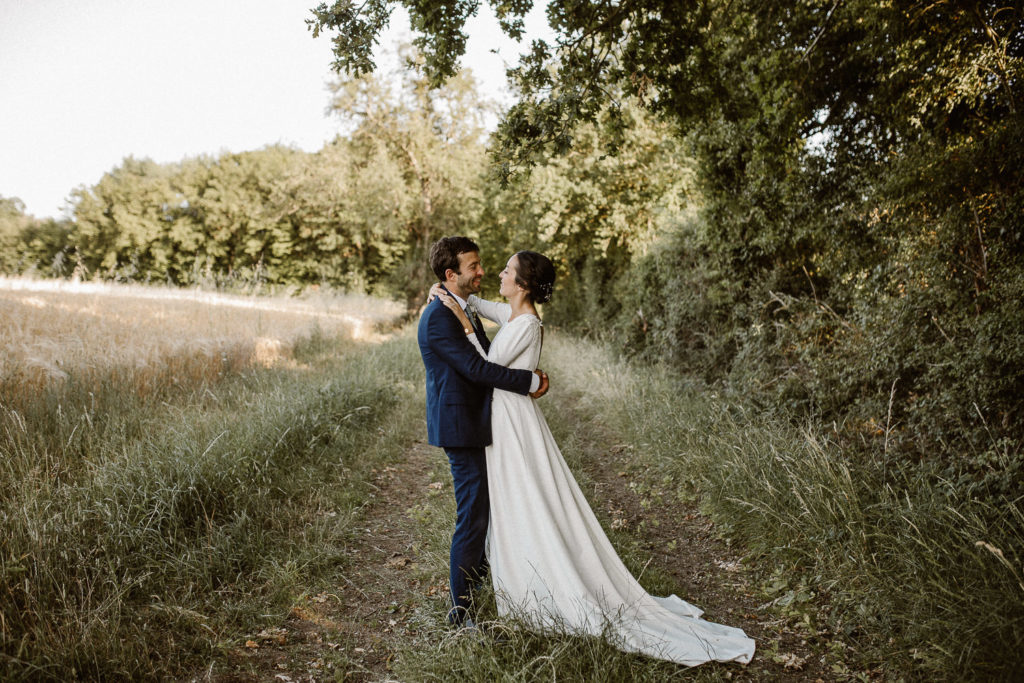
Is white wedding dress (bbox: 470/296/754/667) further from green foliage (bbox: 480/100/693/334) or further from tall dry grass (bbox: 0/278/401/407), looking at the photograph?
green foliage (bbox: 480/100/693/334)

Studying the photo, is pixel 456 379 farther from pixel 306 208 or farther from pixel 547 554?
pixel 306 208

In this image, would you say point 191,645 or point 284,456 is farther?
point 284,456

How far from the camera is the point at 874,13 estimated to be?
482 centimetres

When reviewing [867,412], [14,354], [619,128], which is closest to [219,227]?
[14,354]

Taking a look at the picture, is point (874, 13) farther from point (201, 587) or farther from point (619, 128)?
point (201, 587)

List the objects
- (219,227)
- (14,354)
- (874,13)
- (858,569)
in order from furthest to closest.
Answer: (219,227)
(14,354)
(874,13)
(858,569)

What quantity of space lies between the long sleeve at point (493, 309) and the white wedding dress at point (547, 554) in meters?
0.59

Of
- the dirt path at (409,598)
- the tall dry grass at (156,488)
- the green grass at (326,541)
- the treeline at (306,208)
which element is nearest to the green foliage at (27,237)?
the treeline at (306,208)

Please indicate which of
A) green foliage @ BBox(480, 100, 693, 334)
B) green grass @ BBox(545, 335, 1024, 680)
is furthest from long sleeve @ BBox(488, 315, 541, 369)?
green foliage @ BBox(480, 100, 693, 334)

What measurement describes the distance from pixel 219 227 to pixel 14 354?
32171mm

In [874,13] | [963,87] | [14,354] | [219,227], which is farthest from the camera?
[219,227]

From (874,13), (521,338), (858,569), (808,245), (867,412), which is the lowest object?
(858,569)

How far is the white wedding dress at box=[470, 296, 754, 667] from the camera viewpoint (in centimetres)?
322

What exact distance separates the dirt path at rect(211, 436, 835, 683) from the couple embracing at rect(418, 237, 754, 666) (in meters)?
0.33
